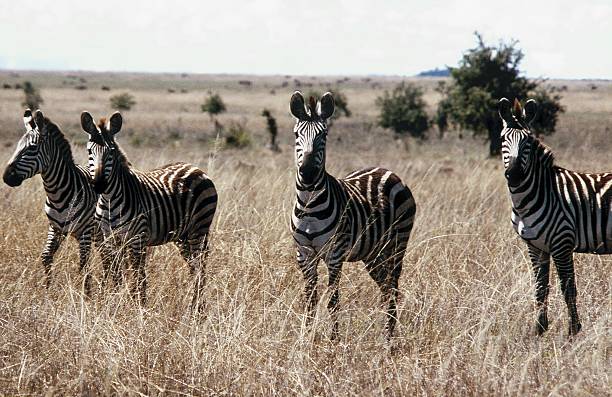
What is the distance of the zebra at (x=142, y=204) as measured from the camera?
21.7ft

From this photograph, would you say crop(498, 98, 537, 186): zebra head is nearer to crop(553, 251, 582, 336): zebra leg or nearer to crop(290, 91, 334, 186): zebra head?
crop(553, 251, 582, 336): zebra leg

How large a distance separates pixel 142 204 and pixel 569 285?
358cm

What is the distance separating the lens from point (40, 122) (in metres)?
7.38

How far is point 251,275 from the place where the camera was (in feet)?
21.2

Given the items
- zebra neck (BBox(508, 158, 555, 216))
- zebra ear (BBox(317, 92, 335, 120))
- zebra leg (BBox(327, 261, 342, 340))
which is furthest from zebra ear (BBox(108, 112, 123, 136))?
zebra neck (BBox(508, 158, 555, 216))

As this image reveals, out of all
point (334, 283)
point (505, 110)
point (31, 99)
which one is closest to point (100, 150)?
point (334, 283)

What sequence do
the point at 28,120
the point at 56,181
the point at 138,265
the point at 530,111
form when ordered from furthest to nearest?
the point at 28,120 → the point at 56,181 → the point at 138,265 → the point at 530,111

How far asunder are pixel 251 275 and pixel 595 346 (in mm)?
2650

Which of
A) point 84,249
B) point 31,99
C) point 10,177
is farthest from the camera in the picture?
point 31,99

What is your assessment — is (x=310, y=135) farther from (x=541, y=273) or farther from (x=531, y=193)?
(x=541, y=273)

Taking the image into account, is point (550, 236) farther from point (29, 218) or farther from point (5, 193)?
point (5, 193)

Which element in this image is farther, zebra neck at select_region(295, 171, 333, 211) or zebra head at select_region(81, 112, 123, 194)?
zebra head at select_region(81, 112, 123, 194)

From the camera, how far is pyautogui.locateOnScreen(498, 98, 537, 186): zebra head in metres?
6.21

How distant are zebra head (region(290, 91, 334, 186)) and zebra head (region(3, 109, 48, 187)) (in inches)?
108
